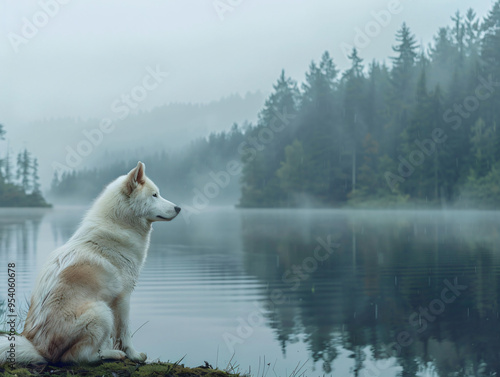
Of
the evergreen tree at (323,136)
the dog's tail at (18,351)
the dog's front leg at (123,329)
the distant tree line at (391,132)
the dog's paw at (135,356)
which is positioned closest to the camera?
the dog's tail at (18,351)

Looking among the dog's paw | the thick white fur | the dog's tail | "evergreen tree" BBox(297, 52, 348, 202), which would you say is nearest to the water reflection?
the dog's paw

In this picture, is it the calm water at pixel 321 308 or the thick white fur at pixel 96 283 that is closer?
the thick white fur at pixel 96 283

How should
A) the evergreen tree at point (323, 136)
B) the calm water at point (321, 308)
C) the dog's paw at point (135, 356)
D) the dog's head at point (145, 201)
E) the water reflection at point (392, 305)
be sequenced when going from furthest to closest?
the evergreen tree at point (323, 136) → the water reflection at point (392, 305) → the calm water at point (321, 308) → the dog's head at point (145, 201) → the dog's paw at point (135, 356)

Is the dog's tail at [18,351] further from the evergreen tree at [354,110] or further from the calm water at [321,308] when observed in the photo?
the evergreen tree at [354,110]

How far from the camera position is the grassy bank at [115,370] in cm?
483

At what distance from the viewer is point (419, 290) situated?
56.2 feet

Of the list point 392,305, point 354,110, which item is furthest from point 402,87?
point 392,305

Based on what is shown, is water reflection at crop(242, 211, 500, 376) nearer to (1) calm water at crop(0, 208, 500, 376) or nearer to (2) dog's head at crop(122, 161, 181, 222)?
(1) calm water at crop(0, 208, 500, 376)

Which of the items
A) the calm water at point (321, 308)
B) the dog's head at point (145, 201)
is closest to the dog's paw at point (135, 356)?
the dog's head at point (145, 201)

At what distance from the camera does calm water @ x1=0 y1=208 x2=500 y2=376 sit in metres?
10.6

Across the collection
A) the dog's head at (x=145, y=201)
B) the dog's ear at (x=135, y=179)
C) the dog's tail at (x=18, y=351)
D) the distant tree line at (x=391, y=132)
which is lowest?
the dog's tail at (x=18, y=351)

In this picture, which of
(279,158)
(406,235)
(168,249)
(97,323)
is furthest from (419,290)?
(279,158)

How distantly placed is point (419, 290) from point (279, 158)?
7515cm

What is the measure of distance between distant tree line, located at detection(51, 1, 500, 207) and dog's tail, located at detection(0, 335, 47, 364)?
66177 mm
